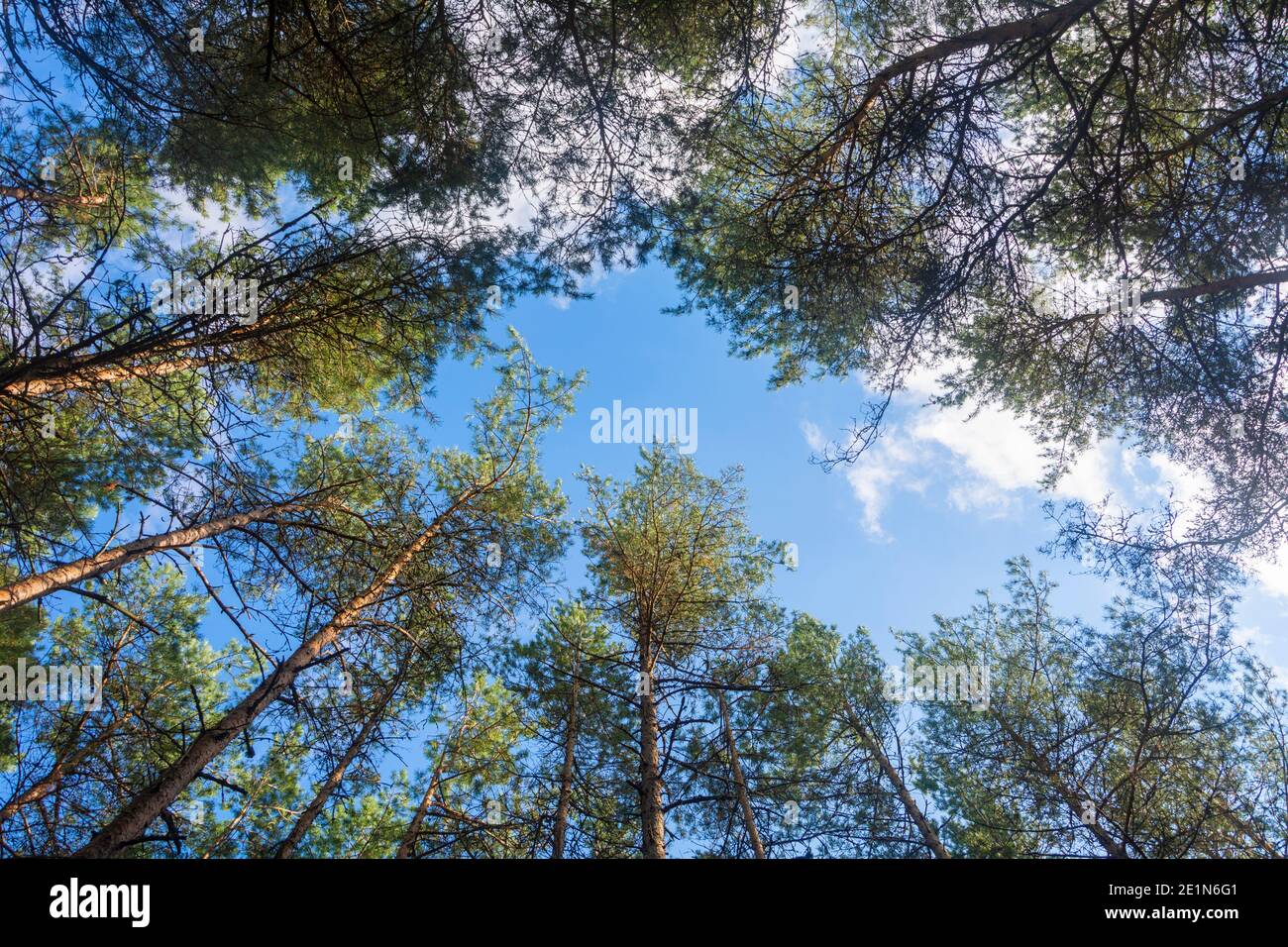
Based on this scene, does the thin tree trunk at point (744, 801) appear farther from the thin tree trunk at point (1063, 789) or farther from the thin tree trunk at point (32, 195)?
the thin tree trunk at point (32, 195)

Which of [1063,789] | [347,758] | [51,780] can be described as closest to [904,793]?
[1063,789]

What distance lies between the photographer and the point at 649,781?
5543 millimetres

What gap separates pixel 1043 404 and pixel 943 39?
14.9 ft

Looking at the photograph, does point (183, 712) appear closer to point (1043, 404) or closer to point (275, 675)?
point (275, 675)

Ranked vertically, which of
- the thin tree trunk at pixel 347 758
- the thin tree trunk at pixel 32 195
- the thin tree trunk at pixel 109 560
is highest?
the thin tree trunk at pixel 32 195

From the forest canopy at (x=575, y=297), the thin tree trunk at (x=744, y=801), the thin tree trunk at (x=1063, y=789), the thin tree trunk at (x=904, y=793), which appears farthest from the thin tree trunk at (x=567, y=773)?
the thin tree trunk at (x=1063, y=789)

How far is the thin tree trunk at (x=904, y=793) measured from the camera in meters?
6.73

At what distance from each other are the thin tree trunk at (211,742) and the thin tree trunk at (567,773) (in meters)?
2.76

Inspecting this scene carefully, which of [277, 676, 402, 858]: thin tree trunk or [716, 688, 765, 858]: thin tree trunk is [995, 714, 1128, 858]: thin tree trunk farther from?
[277, 676, 402, 858]: thin tree trunk

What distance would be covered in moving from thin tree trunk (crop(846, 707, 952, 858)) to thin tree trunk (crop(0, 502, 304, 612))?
7.80 m

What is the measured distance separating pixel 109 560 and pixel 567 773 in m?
5.85

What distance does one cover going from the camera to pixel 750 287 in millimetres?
6230

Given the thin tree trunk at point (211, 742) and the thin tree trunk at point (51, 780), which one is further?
the thin tree trunk at point (51, 780)

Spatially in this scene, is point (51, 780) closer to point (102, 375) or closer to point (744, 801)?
point (102, 375)
